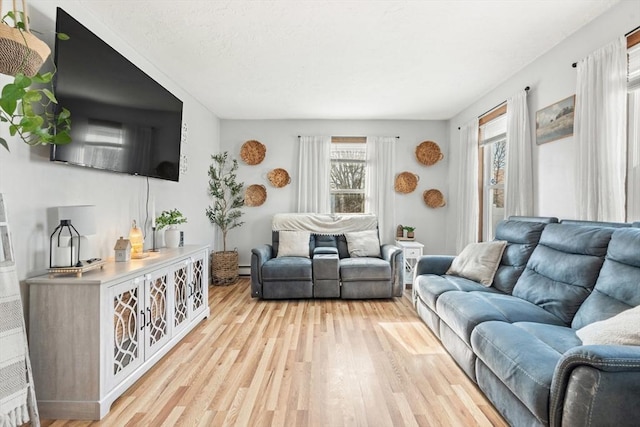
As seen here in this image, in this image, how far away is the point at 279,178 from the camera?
17.0 feet

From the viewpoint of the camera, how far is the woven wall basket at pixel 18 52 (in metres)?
1.27

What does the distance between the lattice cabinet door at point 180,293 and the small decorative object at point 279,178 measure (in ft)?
8.06

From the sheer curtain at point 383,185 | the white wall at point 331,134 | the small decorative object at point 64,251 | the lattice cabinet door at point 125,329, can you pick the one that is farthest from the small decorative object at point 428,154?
the small decorative object at point 64,251

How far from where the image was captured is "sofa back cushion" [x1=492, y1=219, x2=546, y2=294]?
2.70 meters

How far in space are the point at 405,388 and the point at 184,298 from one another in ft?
6.40

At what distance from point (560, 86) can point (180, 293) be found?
367 cm

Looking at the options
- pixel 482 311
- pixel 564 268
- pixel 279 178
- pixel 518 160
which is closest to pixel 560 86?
pixel 518 160

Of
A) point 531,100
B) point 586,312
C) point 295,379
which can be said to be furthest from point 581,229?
point 295,379

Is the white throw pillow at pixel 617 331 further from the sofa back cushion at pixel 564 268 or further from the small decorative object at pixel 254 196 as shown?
the small decorative object at pixel 254 196

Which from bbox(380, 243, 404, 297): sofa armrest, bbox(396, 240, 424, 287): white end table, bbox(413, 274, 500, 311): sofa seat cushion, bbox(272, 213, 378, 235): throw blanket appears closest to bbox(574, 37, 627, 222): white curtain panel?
bbox(413, 274, 500, 311): sofa seat cushion

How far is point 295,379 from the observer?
2.21 metres

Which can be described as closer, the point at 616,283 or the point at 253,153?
the point at 616,283

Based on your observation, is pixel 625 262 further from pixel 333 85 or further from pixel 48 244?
pixel 48 244

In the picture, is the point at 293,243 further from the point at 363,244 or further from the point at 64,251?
the point at 64,251
